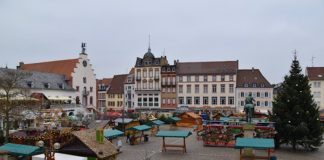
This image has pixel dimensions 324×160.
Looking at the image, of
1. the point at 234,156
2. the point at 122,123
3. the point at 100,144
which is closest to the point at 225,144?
the point at 234,156

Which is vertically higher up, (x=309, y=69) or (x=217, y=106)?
(x=309, y=69)

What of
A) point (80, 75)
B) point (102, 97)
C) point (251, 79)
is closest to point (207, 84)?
point (251, 79)

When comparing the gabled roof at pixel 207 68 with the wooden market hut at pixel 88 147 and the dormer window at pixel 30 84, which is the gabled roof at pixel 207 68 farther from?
the wooden market hut at pixel 88 147

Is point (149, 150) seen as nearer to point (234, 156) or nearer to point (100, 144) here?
point (234, 156)

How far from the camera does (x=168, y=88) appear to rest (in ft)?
217

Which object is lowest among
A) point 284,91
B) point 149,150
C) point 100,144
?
point 149,150

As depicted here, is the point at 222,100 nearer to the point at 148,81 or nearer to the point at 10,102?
the point at 148,81

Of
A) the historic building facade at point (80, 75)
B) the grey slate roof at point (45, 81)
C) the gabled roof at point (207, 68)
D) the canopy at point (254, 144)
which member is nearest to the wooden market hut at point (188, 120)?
the historic building facade at point (80, 75)

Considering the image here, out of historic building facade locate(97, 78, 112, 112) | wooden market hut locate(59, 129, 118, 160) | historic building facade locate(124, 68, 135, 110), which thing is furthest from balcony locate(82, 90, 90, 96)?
wooden market hut locate(59, 129, 118, 160)

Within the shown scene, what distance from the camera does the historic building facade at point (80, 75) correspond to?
54.2m

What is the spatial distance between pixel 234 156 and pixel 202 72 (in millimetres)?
43333

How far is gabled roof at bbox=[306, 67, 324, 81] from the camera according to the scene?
6731cm

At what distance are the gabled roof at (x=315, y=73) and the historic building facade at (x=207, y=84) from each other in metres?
16.9

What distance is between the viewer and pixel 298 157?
827 inches
